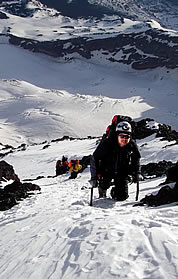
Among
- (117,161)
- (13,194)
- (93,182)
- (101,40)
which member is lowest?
(13,194)

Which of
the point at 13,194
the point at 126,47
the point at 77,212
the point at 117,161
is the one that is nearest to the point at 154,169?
the point at 13,194

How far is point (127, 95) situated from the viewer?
3551 inches

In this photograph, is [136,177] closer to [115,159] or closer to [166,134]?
[115,159]

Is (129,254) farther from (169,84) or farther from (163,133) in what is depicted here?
(169,84)

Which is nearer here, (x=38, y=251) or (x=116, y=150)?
(x=38, y=251)

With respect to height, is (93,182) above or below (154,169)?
above

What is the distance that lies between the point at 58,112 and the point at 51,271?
73.9 metres

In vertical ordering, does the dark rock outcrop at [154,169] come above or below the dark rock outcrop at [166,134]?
above

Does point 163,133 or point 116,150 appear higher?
point 116,150

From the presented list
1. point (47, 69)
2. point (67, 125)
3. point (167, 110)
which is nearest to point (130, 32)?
point (47, 69)

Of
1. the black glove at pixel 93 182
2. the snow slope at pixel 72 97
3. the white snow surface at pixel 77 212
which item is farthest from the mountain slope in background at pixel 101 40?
the black glove at pixel 93 182

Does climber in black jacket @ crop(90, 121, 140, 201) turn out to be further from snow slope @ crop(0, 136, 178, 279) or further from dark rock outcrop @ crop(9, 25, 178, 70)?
dark rock outcrop @ crop(9, 25, 178, 70)

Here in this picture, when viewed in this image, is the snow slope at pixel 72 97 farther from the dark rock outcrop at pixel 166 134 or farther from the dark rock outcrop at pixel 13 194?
the dark rock outcrop at pixel 13 194

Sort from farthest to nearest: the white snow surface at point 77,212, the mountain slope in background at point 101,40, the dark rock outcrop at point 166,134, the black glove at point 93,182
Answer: the mountain slope in background at point 101,40
the dark rock outcrop at point 166,134
the black glove at point 93,182
the white snow surface at point 77,212
